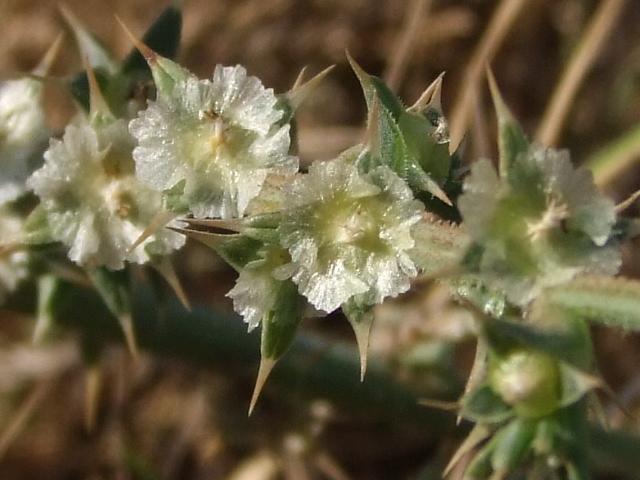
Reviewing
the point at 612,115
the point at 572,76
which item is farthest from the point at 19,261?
the point at 612,115

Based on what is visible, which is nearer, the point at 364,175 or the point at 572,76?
the point at 364,175

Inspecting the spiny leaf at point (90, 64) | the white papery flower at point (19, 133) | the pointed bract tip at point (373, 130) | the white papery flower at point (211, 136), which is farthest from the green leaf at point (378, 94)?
the white papery flower at point (19, 133)

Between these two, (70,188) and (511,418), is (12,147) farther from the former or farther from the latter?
(511,418)

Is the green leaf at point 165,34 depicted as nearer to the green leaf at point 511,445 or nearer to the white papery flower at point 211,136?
the white papery flower at point 211,136

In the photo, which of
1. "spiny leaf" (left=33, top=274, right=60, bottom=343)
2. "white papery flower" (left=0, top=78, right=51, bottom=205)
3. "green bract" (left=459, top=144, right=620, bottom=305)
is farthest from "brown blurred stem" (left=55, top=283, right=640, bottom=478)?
"green bract" (left=459, top=144, right=620, bottom=305)

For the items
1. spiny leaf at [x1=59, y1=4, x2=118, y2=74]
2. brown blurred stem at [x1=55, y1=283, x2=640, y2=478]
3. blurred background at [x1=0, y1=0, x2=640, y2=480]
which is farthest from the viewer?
blurred background at [x1=0, y1=0, x2=640, y2=480]

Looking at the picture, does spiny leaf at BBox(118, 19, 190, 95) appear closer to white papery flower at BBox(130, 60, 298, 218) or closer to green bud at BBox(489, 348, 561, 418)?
white papery flower at BBox(130, 60, 298, 218)

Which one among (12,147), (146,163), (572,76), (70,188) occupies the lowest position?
(572,76)
